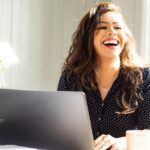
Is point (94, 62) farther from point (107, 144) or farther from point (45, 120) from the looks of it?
point (45, 120)

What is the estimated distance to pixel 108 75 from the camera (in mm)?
1970

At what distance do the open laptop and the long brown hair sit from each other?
0.77 meters

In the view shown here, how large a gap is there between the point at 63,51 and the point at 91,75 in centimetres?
122

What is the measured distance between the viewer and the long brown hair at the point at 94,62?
185cm

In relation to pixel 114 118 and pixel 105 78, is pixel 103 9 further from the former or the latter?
pixel 114 118

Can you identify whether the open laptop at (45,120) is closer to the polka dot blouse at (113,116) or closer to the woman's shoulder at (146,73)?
the polka dot blouse at (113,116)

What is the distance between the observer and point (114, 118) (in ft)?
6.06

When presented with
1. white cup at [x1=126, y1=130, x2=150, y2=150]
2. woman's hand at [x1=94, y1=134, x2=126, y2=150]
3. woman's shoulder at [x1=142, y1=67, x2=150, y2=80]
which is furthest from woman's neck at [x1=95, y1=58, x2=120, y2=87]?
white cup at [x1=126, y1=130, x2=150, y2=150]

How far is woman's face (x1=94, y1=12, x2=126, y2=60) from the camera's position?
1895 millimetres

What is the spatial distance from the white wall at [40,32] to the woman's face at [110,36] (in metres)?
0.90

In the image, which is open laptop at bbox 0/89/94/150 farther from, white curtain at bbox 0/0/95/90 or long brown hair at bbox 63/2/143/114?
white curtain at bbox 0/0/95/90

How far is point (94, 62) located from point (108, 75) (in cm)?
13

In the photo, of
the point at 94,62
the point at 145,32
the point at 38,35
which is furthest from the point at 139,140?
the point at 38,35

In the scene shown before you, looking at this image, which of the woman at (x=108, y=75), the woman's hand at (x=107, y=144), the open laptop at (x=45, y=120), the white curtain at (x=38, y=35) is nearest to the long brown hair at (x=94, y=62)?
the woman at (x=108, y=75)
